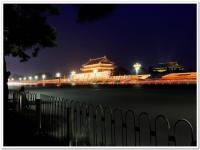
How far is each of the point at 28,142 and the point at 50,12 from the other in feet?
14.2

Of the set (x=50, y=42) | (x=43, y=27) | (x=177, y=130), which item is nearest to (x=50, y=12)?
(x=43, y=27)

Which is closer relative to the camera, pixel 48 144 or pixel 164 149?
pixel 164 149

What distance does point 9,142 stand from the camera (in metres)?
7.06

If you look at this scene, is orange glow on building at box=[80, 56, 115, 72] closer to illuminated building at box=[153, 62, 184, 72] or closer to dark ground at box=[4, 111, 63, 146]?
illuminated building at box=[153, 62, 184, 72]

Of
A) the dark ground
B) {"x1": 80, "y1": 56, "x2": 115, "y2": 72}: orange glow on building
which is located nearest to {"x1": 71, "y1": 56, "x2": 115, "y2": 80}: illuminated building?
{"x1": 80, "y1": 56, "x2": 115, "y2": 72}: orange glow on building

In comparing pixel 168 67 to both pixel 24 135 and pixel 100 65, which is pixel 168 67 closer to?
pixel 100 65

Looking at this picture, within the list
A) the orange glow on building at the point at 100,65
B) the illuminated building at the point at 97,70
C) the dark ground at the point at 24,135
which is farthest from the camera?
the orange glow on building at the point at 100,65

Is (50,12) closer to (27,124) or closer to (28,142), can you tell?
(27,124)

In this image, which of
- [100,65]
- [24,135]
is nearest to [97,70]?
[100,65]

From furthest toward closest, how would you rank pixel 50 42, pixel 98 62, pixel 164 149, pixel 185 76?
pixel 98 62 → pixel 185 76 → pixel 50 42 → pixel 164 149

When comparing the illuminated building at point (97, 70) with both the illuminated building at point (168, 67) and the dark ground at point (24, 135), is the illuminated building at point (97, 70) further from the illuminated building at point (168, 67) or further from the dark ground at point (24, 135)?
the dark ground at point (24, 135)

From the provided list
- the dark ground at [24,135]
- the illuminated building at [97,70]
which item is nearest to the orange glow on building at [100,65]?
the illuminated building at [97,70]

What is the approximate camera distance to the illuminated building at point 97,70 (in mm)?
139500

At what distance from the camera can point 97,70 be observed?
14575 centimetres
